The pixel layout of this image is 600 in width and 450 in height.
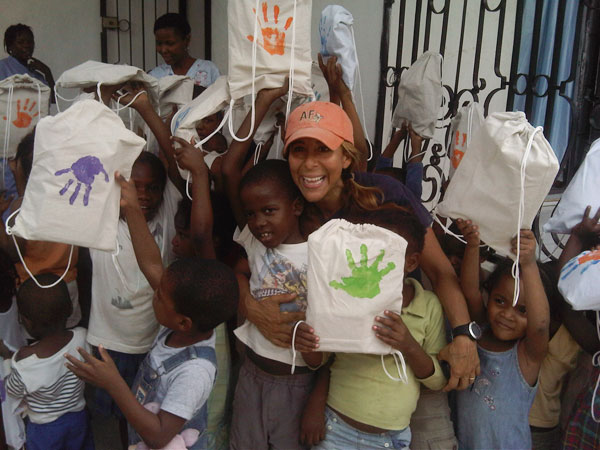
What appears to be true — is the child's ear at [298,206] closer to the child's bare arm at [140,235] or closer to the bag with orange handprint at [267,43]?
the bag with orange handprint at [267,43]

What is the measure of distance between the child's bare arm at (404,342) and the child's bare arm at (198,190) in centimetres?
75

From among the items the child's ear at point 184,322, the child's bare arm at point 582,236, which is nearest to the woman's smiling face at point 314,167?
the child's ear at point 184,322

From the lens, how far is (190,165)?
2.08m

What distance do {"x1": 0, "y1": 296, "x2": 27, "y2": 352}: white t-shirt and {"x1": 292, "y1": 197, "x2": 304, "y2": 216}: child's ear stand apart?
144 cm

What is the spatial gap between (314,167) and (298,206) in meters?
0.19

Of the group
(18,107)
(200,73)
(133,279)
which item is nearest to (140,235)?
(133,279)

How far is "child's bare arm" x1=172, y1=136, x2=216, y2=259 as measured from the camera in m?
2.09

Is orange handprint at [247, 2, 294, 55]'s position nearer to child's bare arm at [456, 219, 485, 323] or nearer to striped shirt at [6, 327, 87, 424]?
child's bare arm at [456, 219, 485, 323]

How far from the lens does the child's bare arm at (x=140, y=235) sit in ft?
6.24

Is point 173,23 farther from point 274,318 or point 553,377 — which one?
point 553,377

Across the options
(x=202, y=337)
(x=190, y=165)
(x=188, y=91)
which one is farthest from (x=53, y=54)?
(x=202, y=337)

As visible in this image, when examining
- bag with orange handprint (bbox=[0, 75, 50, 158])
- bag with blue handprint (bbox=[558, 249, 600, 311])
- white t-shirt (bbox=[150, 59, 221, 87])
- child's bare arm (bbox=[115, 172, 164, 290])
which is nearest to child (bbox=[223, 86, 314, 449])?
child's bare arm (bbox=[115, 172, 164, 290])

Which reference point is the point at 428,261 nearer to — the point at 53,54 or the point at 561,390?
the point at 561,390

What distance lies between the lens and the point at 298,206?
215cm
